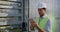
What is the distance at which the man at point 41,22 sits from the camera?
240 cm

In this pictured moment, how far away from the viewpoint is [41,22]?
2.42m

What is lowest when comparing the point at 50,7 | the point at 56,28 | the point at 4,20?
the point at 56,28

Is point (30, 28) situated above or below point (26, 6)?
below

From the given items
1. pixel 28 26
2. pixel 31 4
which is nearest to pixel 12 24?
pixel 28 26

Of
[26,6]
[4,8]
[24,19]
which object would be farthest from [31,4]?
[4,8]

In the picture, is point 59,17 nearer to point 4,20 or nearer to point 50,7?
point 50,7

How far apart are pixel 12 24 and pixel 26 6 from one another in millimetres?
364

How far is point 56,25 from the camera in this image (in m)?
2.48

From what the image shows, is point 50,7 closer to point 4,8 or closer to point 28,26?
point 28,26

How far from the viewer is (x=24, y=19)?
246cm

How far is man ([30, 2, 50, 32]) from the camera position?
7.89 ft

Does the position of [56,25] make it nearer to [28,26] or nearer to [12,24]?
[28,26]

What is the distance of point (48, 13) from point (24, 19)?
0.39 m

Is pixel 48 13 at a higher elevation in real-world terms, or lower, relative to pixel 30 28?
higher
